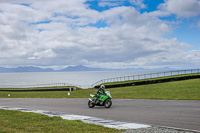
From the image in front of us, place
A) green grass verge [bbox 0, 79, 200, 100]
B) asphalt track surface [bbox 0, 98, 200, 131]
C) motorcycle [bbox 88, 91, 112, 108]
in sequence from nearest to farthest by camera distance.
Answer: asphalt track surface [bbox 0, 98, 200, 131] < motorcycle [bbox 88, 91, 112, 108] < green grass verge [bbox 0, 79, 200, 100]

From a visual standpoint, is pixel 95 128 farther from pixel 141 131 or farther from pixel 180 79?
pixel 180 79

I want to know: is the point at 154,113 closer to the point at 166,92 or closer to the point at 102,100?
the point at 102,100

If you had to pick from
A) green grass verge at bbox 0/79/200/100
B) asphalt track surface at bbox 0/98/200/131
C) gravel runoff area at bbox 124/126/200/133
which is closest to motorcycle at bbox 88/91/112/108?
asphalt track surface at bbox 0/98/200/131

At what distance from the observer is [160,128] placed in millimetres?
9000

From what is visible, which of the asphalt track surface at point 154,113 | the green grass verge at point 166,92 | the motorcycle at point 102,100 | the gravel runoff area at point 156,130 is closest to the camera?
the gravel runoff area at point 156,130

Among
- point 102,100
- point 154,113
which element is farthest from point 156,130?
point 102,100

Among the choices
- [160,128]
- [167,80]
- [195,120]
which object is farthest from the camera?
[167,80]

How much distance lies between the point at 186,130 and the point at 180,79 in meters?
33.4

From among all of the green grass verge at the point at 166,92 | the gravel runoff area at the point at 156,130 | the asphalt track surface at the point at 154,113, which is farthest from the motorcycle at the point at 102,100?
the gravel runoff area at the point at 156,130

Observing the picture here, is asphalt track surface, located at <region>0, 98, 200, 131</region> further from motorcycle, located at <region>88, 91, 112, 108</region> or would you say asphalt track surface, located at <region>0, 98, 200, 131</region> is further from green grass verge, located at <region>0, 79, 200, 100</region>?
green grass verge, located at <region>0, 79, 200, 100</region>

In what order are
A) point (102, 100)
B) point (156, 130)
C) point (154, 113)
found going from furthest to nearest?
point (102, 100)
point (154, 113)
point (156, 130)

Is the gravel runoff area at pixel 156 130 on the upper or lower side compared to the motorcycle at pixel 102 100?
lower

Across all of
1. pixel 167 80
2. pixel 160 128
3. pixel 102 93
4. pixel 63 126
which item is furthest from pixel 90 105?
pixel 167 80

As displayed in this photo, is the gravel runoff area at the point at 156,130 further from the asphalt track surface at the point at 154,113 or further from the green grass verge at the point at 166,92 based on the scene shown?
the green grass verge at the point at 166,92
